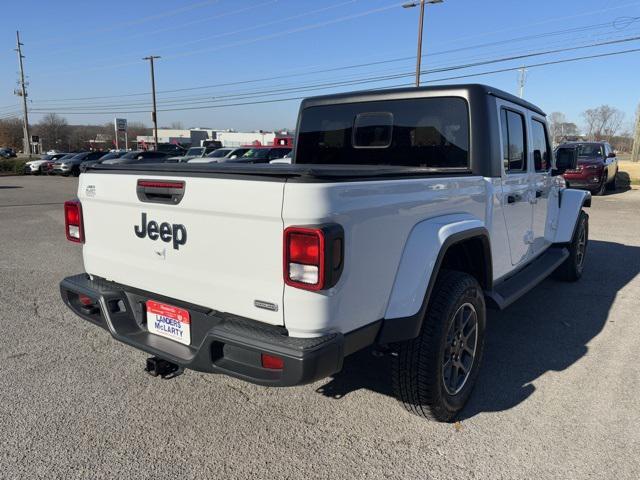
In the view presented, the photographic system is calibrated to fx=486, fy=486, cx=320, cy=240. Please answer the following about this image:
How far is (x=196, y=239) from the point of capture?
246cm

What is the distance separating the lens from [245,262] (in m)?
2.29

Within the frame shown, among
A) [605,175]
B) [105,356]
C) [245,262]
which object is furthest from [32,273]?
[605,175]

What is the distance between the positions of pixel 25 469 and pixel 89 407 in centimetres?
60

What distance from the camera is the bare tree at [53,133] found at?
97.4 meters

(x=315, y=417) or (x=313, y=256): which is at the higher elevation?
(x=313, y=256)

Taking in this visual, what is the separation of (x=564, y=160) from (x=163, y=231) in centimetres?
438

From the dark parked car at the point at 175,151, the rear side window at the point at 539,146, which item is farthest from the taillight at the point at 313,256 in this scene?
the dark parked car at the point at 175,151

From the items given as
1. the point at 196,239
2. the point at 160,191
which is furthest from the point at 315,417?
the point at 160,191

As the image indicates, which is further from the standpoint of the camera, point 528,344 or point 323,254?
point 528,344

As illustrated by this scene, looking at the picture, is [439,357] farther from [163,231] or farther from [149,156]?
[149,156]

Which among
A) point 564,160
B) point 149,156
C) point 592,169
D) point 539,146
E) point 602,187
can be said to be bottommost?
point 602,187

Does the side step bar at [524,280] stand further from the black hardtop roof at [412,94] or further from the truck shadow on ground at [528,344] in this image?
the black hardtop roof at [412,94]

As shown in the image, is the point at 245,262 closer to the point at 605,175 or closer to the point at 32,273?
the point at 32,273

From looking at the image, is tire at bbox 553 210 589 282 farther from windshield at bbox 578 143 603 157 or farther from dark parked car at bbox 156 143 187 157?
dark parked car at bbox 156 143 187 157
